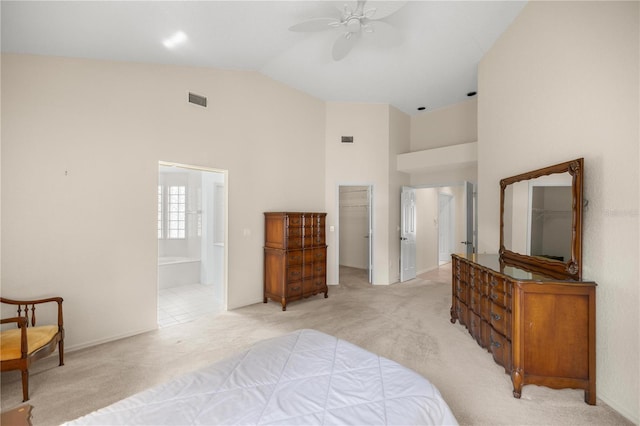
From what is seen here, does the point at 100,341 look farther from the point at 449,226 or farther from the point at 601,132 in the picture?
the point at 449,226

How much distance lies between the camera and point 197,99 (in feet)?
13.9

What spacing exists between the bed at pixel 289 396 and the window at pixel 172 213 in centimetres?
632

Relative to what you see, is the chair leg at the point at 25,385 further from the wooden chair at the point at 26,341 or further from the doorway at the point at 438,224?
the doorway at the point at 438,224

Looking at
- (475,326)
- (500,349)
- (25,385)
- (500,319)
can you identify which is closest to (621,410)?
(500,349)

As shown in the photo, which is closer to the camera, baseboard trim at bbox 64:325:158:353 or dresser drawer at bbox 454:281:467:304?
baseboard trim at bbox 64:325:158:353

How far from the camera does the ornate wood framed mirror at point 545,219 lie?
249cm

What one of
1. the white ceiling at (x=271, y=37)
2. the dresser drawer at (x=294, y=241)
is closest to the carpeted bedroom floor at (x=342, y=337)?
the dresser drawer at (x=294, y=241)

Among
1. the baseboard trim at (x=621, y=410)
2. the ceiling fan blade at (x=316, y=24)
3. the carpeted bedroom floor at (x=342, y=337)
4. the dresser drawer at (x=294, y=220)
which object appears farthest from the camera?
the dresser drawer at (x=294, y=220)

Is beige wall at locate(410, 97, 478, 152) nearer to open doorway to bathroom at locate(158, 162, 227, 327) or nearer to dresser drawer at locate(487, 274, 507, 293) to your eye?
dresser drawer at locate(487, 274, 507, 293)

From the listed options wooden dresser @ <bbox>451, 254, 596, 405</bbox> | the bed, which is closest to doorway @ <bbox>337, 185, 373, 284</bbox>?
wooden dresser @ <bbox>451, 254, 596, 405</bbox>

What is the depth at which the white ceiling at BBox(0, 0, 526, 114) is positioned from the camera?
276 cm

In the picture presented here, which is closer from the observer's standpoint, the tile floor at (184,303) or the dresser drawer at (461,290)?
the dresser drawer at (461,290)

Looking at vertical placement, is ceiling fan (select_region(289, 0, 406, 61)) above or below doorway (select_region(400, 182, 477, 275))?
above

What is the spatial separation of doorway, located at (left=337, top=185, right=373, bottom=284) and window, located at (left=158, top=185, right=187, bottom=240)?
4.13 m
